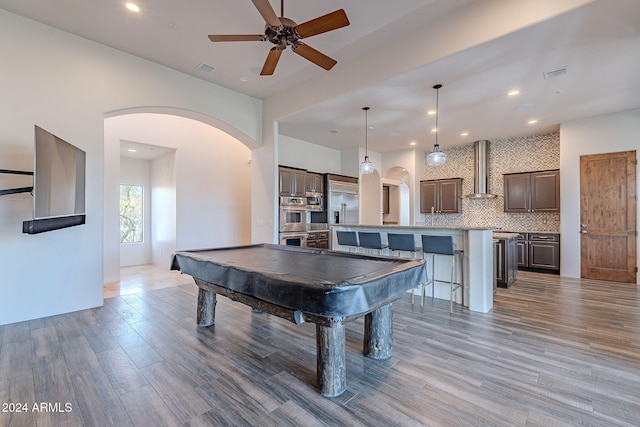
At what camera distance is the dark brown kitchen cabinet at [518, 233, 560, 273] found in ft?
20.2

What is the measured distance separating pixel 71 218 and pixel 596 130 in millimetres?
9066

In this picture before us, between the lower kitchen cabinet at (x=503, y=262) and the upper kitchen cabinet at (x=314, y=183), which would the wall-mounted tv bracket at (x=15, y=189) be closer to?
the upper kitchen cabinet at (x=314, y=183)

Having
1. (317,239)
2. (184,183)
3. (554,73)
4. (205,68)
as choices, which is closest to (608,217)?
(554,73)

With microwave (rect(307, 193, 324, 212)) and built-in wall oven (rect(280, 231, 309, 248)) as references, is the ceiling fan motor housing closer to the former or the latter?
built-in wall oven (rect(280, 231, 309, 248))

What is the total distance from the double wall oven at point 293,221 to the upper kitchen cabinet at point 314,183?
13.9 inches

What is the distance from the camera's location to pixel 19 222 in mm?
3500

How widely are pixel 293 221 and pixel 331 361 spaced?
4377 mm

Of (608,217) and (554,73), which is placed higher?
(554,73)

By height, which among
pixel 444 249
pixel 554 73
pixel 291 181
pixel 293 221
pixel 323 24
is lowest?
pixel 444 249

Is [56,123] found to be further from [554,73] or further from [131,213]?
[554,73]

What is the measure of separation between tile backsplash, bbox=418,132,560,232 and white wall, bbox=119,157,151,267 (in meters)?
8.14

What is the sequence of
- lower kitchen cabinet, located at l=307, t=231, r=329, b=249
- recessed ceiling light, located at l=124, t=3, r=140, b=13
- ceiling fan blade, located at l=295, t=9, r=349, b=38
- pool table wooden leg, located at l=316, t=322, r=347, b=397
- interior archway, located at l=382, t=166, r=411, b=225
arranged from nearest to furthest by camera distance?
pool table wooden leg, located at l=316, t=322, r=347, b=397
ceiling fan blade, located at l=295, t=9, r=349, b=38
recessed ceiling light, located at l=124, t=3, r=140, b=13
lower kitchen cabinet, located at l=307, t=231, r=329, b=249
interior archway, located at l=382, t=166, r=411, b=225

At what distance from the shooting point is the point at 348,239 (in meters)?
5.08

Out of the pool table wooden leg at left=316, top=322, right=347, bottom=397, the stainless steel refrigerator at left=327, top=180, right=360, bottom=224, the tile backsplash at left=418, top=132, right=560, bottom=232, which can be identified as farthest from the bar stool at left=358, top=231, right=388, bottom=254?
the tile backsplash at left=418, top=132, right=560, bottom=232
